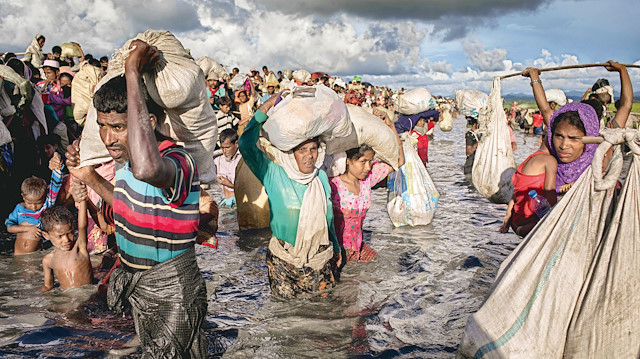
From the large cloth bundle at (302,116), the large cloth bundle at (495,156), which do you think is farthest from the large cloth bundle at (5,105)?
the large cloth bundle at (495,156)

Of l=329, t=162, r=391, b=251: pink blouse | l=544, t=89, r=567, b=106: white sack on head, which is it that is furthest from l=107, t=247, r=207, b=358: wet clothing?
l=544, t=89, r=567, b=106: white sack on head

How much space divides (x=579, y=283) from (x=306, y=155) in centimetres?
181

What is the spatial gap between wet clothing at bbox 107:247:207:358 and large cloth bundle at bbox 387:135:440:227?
366 centimetres

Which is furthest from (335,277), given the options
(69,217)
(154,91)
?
(154,91)

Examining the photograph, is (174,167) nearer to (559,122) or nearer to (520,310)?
(520,310)

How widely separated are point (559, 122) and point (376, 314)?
1.90 meters

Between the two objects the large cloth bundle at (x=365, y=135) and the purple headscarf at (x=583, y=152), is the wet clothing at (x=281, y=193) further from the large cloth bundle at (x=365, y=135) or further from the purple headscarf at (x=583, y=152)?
the purple headscarf at (x=583, y=152)

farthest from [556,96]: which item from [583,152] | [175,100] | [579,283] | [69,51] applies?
[69,51]

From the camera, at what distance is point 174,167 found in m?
1.79

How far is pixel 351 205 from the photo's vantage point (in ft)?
13.4

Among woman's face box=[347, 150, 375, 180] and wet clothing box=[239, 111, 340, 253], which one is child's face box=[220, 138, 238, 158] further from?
wet clothing box=[239, 111, 340, 253]

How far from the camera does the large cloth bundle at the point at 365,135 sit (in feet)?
12.2

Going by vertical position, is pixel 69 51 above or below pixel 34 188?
above

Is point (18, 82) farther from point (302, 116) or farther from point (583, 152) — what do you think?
point (583, 152)
